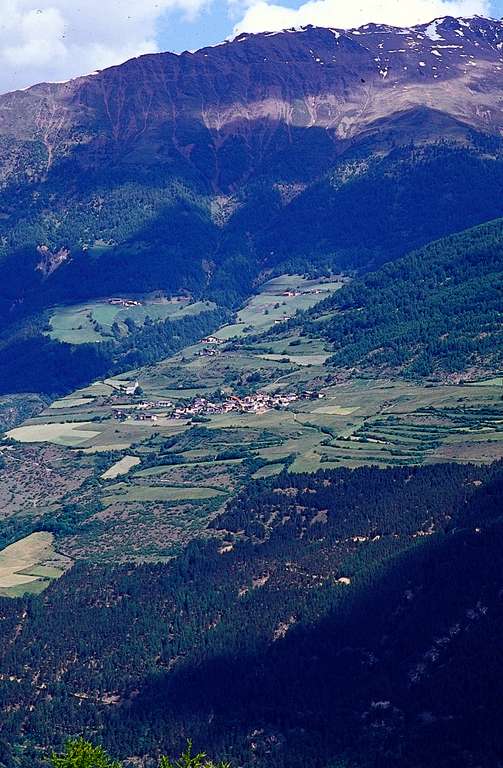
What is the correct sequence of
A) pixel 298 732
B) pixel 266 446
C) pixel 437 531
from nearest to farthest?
pixel 298 732
pixel 437 531
pixel 266 446

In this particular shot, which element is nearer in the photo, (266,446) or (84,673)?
(84,673)

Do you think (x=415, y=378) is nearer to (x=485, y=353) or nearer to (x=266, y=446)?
(x=485, y=353)

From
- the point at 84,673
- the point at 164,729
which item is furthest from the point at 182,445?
the point at 164,729

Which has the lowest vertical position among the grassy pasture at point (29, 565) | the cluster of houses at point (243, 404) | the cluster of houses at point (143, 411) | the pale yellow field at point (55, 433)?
the grassy pasture at point (29, 565)

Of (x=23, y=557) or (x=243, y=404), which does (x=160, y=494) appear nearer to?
(x=23, y=557)

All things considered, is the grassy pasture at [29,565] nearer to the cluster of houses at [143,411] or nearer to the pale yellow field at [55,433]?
the pale yellow field at [55,433]

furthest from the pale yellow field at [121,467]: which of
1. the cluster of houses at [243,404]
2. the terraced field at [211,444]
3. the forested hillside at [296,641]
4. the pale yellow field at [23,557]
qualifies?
the forested hillside at [296,641]

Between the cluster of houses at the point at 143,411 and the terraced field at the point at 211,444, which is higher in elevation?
the cluster of houses at the point at 143,411

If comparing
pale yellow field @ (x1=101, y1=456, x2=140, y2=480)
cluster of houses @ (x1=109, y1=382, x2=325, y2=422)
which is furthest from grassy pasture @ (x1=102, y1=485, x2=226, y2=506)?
cluster of houses @ (x1=109, y1=382, x2=325, y2=422)
